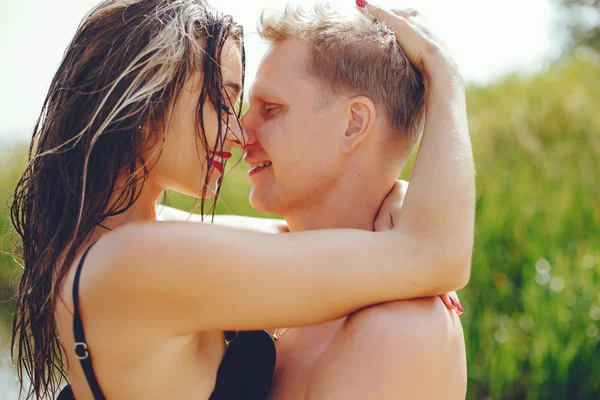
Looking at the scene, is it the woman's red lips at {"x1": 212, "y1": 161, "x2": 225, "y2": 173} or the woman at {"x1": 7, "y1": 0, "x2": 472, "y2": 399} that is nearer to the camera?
the woman at {"x1": 7, "y1": 0, "x2": 472, "y2": 399}

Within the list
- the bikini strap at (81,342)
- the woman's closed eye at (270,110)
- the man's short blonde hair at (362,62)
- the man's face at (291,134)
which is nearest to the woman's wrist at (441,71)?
the man's short blonde hair at (362,62)

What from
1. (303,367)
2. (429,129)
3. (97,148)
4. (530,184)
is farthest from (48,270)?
(530,184)

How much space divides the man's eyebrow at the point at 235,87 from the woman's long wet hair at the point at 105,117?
8cm

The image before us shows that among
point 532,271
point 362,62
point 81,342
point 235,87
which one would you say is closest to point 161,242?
point 81,342

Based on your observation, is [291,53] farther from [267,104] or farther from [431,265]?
[431,265]

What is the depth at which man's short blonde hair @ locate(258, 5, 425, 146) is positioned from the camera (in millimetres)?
2586

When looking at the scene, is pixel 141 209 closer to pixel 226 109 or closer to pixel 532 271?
pixel 226 109

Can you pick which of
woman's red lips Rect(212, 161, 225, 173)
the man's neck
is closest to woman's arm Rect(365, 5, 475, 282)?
the man's neck

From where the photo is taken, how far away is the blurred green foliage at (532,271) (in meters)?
4.34

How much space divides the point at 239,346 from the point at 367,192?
732 millimetres

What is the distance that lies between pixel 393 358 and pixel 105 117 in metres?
1.02

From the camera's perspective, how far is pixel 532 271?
4828mm

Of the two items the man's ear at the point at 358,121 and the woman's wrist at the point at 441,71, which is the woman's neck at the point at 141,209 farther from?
the woman's wrist at the point at 441,71

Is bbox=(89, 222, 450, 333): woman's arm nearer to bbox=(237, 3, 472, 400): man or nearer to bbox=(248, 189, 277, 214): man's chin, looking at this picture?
bbox=(237, 3, 472, 400): man
